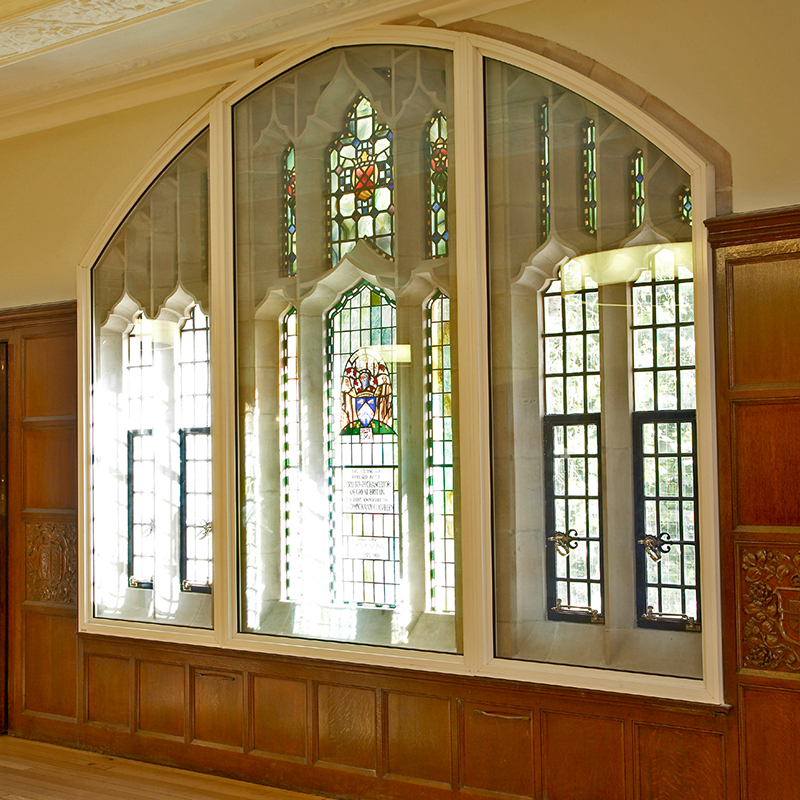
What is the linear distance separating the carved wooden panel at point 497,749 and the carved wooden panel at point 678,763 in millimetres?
522

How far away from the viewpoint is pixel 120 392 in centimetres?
530

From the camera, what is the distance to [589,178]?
3941mm

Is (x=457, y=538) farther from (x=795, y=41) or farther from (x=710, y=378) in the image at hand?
(x=795, y=41)

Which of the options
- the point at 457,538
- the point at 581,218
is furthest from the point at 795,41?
the point at 457,538

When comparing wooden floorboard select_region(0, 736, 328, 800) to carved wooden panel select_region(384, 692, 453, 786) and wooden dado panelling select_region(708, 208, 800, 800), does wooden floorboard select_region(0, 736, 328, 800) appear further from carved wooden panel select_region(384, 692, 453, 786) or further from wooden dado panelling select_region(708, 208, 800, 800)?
wooden dado panelling select_region(708, 208, 800, 800)

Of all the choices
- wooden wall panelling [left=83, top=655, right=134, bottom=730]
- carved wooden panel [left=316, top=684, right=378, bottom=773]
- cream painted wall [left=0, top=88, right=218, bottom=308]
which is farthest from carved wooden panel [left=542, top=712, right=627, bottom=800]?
cream painted wall [left=0, top=88, right=218, bottom=308]

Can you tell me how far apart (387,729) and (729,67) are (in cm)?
351

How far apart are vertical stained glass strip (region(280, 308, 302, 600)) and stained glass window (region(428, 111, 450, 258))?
0.94 metres

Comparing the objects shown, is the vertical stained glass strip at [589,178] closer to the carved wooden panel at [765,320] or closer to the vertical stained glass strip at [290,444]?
the carved wooden panel at [765,320]

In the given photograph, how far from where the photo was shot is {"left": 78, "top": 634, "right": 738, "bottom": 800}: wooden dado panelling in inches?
146

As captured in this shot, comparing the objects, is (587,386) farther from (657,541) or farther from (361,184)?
(361,184)

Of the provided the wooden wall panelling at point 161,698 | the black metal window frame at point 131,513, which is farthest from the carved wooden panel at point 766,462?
the black metal window frame at point 131,513

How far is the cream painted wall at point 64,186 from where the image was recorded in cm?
521

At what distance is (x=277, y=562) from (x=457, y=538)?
3.76ft
